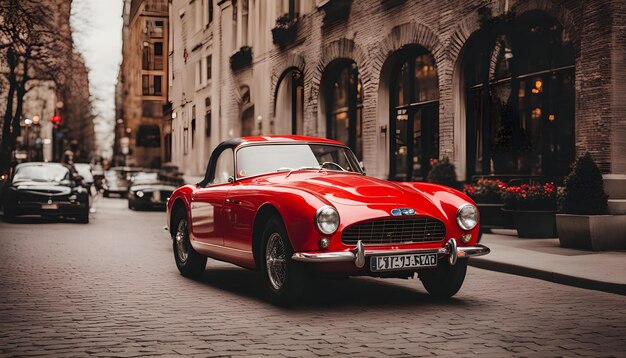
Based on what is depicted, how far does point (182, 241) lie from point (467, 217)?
4062 mm

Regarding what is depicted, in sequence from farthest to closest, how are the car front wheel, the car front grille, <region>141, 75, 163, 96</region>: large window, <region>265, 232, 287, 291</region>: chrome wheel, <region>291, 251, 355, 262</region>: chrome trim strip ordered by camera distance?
<region>141, 75, 163, 96</region>: large window < the car front wheel < <region>265, 232, 287, 291</region>: chrome wheel < the car front grille < <region>291, 251, 355, 262</region>: chrome trim strip

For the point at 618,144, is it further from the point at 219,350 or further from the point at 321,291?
the point at 219,350

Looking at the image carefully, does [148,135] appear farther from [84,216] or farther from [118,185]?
[84,216]

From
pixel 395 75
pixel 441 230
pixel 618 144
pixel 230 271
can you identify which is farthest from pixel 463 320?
pixel 395 75

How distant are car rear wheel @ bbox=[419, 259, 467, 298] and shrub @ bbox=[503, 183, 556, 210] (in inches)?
272

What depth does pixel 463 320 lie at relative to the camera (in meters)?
7.04

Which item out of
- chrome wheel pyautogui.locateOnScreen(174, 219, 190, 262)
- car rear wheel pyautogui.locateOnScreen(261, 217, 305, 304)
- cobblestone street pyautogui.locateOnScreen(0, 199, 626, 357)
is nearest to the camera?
cobblestone street pyautogui.locateOnScreen(0, 199, 626, 357)

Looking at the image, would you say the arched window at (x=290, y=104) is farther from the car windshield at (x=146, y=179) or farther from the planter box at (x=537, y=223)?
the planter box at (x=537, y=223)

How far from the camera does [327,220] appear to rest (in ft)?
23.6

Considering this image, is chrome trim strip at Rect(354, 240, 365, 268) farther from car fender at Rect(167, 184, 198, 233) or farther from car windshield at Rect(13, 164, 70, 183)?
car windshield at Rect(13, 164, 70, 183)

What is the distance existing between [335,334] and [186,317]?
1499mm

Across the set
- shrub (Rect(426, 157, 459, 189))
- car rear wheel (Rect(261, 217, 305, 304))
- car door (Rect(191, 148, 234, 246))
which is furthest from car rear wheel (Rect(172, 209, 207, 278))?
shrub (Rect(426, 157, 459, 189))

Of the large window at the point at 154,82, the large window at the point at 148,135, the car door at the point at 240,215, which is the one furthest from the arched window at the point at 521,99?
the large window at the point at 148,135

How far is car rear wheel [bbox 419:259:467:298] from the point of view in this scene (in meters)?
7.91
